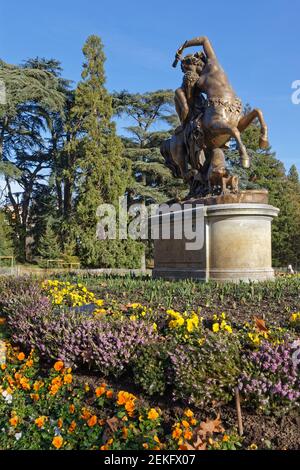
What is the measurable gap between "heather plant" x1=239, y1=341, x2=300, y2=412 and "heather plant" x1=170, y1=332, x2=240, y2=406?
0.35 feet

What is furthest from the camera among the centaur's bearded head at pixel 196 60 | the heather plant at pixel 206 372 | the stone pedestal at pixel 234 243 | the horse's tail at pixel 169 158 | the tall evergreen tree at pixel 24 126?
the tall evergreen tree at pixel 24 126

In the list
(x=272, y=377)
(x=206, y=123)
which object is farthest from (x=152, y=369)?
(x=206, y=123)

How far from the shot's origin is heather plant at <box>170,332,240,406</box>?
136 inches

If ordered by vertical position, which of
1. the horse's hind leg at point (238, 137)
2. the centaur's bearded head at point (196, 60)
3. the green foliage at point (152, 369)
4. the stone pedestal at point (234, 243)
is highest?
the centaur's bearded head at point (196, 60)

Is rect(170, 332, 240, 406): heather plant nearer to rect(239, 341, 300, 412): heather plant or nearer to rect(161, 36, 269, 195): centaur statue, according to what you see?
rect(239, 341, 300, 412): heather plant

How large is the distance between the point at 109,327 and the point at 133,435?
136 cm

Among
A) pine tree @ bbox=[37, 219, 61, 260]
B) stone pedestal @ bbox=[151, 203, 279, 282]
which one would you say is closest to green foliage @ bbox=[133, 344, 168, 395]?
stone pedestal @ bbox=[151, 203, 279, 282]

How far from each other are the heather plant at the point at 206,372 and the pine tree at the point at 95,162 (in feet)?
72.0

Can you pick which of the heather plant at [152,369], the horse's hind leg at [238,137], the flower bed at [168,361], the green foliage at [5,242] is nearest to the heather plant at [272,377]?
the flower bed at [168,361]

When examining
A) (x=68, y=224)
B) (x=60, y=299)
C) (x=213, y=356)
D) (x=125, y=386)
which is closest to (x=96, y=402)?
Result: (x=125, y=386)

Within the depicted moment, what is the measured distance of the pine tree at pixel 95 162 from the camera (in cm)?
2597

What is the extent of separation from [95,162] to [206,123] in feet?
61.1

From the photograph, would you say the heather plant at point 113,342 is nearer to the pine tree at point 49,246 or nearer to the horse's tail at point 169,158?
the horse's tail at point 169,158
